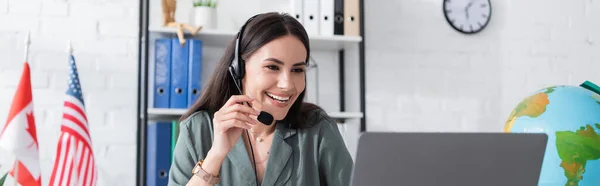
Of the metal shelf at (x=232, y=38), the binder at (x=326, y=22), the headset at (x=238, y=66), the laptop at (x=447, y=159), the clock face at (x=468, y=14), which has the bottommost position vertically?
the laptop at (x=447, y=159)

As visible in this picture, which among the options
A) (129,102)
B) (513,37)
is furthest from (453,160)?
(513,37)

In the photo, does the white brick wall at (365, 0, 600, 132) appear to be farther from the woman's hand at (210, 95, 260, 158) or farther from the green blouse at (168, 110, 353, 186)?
the woman's hand at (210, 95, 260, 158)

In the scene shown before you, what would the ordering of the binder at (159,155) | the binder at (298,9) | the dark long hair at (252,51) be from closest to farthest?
the dark long hair at (252,51), the binder at (159,155), the binder at (298,9)

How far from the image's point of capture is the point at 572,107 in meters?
1.48

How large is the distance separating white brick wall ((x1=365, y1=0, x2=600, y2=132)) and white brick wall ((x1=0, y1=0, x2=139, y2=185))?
0.98 metres

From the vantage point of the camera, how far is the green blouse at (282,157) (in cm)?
141

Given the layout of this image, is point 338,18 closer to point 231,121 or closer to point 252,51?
point 252,51

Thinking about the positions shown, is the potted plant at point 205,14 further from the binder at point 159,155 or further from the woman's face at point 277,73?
the woman's face at point 277,73

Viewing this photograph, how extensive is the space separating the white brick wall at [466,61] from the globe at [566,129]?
3.74 ft

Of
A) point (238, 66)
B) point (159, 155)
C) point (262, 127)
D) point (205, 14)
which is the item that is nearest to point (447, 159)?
point (238, 66)

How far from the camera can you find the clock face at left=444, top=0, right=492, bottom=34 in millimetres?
2756

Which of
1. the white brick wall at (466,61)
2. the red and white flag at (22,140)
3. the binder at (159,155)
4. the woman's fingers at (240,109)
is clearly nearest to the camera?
the woman's fingers at (240,109)

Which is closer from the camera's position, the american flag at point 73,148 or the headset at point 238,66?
the headset at point 238,66

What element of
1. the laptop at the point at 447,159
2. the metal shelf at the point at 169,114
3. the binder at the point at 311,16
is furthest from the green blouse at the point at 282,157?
the binder at the point at 311,16
